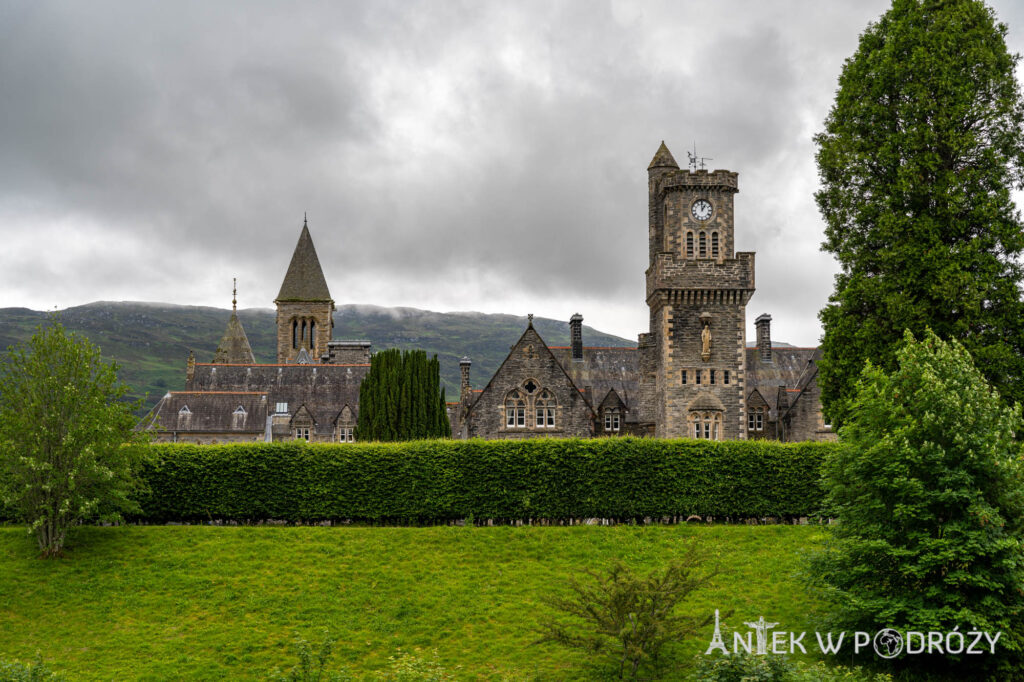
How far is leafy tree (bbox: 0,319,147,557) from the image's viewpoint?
29.4m

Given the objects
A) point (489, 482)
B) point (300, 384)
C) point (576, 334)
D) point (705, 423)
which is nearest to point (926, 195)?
point (489, 482)

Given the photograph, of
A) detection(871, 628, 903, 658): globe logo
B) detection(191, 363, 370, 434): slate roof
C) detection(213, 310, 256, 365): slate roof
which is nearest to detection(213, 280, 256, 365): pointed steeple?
detection(213, 310, 256, 365): slate roof

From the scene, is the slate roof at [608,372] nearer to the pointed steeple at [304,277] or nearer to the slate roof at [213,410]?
the slate roof at [213,410]

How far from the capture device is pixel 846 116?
33.3 metres

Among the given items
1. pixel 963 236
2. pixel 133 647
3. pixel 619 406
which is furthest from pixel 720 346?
pixel 133 647

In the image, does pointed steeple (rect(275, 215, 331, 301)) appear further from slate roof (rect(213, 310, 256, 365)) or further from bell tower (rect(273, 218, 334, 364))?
slate roof (rect(213, 310, 256, 365))

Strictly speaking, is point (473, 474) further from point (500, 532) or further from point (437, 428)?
point (437, 428)

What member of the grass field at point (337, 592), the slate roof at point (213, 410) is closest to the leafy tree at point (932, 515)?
the grass field at point (337, 592)

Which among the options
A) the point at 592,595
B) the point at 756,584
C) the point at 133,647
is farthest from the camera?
the point at 756,584

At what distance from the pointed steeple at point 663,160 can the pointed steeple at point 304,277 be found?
59.7 meters

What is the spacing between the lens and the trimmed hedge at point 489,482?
3469cm

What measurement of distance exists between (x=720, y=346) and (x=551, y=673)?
109 feet

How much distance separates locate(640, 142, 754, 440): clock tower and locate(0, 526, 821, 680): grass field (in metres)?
18.3

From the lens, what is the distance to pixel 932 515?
67.4 feet
